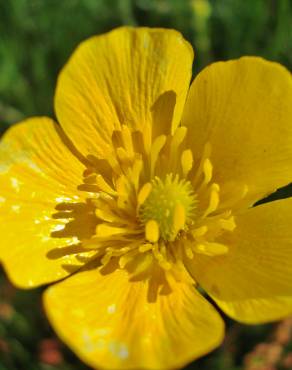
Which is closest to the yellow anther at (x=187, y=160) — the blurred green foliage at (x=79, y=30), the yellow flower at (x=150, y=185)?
the yellow flower at (x=150, y=185)

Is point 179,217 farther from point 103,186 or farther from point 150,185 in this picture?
point 103,186

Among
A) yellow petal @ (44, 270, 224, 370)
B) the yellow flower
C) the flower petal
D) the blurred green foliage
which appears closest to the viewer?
yellow petal @ (44, 270, 224, 370)

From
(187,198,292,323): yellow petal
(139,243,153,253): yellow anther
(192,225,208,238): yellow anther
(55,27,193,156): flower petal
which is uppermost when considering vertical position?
(55,27,193,156): flower petal

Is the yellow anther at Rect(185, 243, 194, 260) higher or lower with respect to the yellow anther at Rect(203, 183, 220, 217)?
lower

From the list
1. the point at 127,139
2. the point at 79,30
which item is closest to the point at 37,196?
the point at 127,139

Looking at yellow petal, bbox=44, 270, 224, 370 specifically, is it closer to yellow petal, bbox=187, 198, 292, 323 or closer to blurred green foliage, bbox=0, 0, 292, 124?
yellow petal, bbox=187, 198, 292, 323

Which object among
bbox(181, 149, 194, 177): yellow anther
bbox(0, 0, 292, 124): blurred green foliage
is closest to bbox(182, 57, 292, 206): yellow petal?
bbox(181, 149, 194, 177): yellow anther
